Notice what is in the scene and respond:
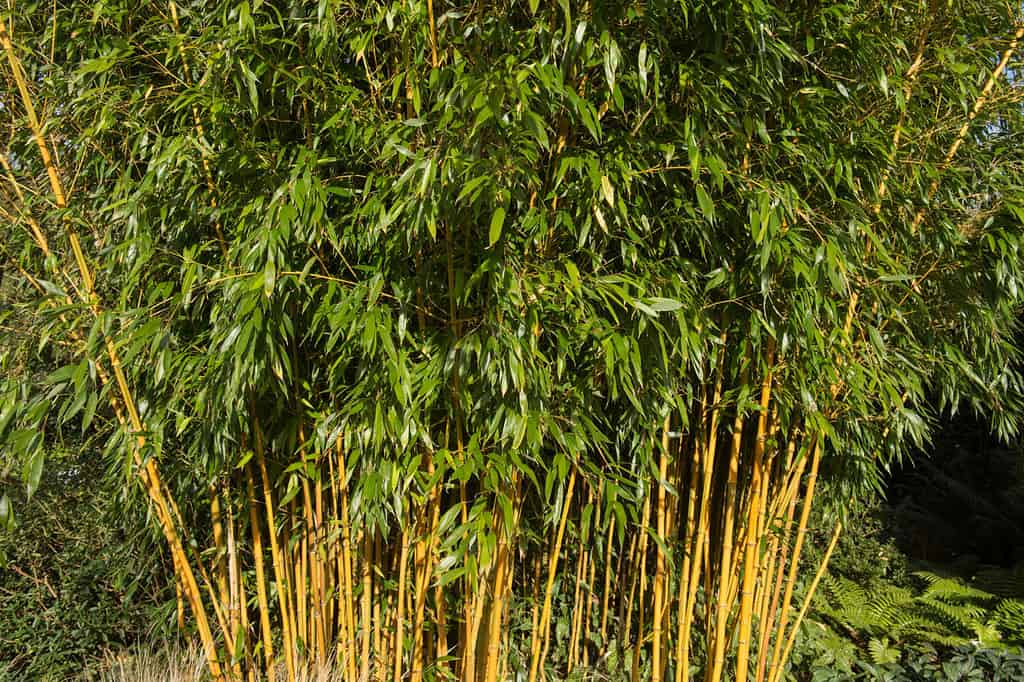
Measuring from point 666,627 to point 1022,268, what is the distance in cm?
153

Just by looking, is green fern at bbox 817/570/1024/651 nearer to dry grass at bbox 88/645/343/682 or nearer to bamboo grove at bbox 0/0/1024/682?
bamboo grove at bbox 0/0/1024/682

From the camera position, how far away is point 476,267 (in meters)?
1.85

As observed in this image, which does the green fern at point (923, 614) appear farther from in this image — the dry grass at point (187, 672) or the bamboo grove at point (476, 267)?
the dry grass at point (187, 672)

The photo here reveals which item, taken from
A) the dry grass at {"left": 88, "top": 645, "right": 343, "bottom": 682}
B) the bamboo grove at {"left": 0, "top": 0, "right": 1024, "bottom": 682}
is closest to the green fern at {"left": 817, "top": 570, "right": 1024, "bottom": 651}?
the bamboo grove at {"left": 0, "top": 0, "right": 1024, "bottom": 682}

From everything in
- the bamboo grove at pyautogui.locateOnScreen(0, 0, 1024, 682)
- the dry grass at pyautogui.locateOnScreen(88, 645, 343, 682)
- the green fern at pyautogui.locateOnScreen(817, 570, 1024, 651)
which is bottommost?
the green fern at pyautogui.locateOnScreen(817, 570, 1024, 651)

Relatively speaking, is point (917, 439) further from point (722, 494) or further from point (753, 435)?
point (722, 494)

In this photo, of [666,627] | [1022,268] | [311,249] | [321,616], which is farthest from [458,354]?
[1022,268]

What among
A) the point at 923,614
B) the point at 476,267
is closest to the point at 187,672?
the point at 476,267

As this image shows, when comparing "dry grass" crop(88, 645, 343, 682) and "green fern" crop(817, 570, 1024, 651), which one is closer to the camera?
"dry grass" crop(88, 645, 343, 682)

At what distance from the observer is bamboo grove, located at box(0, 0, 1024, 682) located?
171 centimetres

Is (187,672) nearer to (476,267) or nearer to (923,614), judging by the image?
(476,267)

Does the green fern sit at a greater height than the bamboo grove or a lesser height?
lesser

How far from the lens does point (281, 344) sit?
191cm

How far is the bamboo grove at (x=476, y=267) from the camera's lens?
1.71 m
